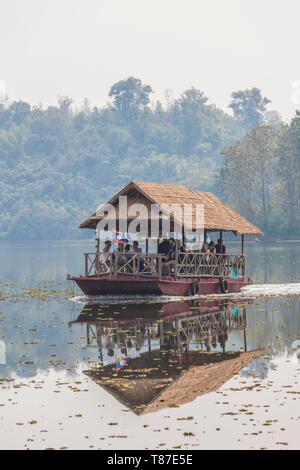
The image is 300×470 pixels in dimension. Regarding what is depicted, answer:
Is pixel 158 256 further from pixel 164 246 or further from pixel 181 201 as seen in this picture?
pixel 181 201

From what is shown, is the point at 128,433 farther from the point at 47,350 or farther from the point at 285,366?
the point at 47,350

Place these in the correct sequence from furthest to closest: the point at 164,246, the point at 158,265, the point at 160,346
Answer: the point at 164,246, the point at 158,265, the point at 160,346

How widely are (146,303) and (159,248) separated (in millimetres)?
4402

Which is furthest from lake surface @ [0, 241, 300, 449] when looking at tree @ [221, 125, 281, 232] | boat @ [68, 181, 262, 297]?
tree @ [221, 125, 281, 232]

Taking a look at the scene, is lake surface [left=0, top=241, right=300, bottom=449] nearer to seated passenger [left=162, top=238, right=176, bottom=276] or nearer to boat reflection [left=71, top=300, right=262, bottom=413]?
boat reflection [left=71, top=300, right=262, bottom=413]

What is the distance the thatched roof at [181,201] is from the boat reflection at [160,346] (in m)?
4.77

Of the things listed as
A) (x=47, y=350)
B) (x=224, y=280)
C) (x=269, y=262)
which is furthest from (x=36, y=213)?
(x=47, y=350)

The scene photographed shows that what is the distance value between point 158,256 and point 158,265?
349 millimetres

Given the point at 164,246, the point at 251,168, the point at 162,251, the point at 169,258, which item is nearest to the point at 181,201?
the point at 164,246

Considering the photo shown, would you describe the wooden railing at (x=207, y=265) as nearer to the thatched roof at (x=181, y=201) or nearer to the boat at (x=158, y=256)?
the boat at (x=158, y=256)

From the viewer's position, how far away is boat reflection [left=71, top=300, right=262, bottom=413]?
66.0 feet

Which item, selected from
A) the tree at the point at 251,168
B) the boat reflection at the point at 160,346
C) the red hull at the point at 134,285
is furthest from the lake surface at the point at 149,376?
the tree at the point at 251,168

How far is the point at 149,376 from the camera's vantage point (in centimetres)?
2125

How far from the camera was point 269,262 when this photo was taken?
220ft
